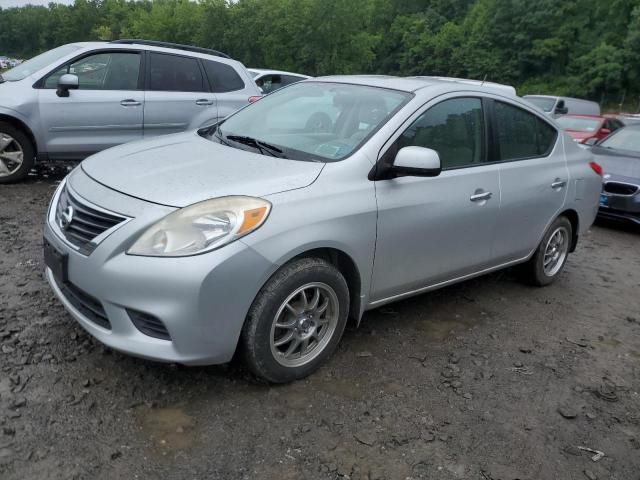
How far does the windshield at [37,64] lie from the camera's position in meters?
6.74

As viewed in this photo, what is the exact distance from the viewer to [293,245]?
286 cm

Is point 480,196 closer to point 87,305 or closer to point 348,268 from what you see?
point 348,268

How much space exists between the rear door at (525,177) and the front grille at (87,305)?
2.75 metres

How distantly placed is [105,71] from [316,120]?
4.26 metres

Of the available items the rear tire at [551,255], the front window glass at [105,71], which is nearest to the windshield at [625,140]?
the rear tire at [551,255]

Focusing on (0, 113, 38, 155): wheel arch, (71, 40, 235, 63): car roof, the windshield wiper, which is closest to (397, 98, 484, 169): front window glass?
the windshield wiper

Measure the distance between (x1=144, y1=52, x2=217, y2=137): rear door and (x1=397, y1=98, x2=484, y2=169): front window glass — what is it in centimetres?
444

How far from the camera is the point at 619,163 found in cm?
795

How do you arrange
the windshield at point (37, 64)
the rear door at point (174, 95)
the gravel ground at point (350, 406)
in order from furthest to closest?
the rear door at point (174, 95) → the windshield at point (37, 64) → the gravel ground at point (350, 406)

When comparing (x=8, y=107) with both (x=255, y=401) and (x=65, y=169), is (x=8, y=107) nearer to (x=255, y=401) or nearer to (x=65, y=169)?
(x=65, y=169)

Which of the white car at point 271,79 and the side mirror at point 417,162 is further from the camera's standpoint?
the white car at point 271,79

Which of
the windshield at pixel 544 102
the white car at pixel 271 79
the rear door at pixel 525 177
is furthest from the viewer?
the windshield at pixel 544 102

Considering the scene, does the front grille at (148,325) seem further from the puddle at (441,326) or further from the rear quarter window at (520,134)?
the rear quarter window at (520,134)

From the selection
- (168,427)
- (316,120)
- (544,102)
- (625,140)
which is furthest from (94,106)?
(544,102)
